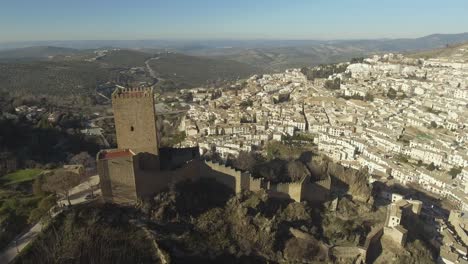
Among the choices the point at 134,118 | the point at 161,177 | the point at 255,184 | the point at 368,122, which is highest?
the point at 134,118

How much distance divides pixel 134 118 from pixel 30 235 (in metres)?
6.61

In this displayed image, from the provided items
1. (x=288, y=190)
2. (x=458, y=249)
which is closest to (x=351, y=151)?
(x=458, y=249)

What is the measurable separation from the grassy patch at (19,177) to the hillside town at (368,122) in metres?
17.4

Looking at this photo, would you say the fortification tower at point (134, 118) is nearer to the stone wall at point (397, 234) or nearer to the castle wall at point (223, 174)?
the castle wall at point (223, 174)

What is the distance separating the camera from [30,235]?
45.9 ft

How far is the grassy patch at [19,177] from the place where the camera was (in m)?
21.1

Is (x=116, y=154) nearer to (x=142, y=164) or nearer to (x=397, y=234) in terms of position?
(x=142, y=164)

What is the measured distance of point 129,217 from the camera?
15938 millimetres

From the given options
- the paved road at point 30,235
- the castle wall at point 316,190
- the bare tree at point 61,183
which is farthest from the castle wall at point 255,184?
the bare tree at point 61,183

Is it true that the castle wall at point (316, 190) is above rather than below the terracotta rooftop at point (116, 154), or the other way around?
below

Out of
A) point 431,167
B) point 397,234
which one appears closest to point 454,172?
point 431,167

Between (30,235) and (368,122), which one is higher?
(30,235)

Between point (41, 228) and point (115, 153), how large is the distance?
14.1 feet

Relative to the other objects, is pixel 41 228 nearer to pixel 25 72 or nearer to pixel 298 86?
pixel 298 86
